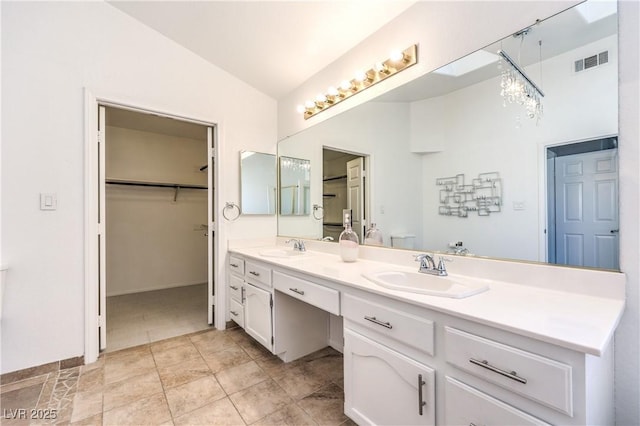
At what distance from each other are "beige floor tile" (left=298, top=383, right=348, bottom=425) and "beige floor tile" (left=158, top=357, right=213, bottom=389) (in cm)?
75

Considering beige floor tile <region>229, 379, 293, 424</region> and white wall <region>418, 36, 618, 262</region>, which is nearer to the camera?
white wall <region>418, 36, 618, 262</region>

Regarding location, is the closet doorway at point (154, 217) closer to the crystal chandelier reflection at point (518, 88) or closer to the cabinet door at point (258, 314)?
the cabinet door at point (258, 314)

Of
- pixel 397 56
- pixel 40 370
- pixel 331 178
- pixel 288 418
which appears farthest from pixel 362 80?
pixel 40 370

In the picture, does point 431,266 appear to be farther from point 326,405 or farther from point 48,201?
point 48,201

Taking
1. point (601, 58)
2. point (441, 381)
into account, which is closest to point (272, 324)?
point (441, 381)

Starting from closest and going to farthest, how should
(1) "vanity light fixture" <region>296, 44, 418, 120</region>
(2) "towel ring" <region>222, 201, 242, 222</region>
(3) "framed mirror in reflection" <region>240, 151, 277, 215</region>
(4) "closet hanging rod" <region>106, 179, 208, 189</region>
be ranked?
(1) "vanity light fixture" <region>296, 44, 418, 120</region>
(2) "towel ring" <region>222, 201, 242, 222</region>
(3) "framed mirror in reflection" <region>240, 151, 277, 215</region>
(4) "closet hanging rod" <region>106, 179, 208, 189</region>

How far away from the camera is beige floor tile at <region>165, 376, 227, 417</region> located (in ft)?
5.15

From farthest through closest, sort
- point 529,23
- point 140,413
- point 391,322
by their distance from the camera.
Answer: point 140,413
point 529,23
point 391,322

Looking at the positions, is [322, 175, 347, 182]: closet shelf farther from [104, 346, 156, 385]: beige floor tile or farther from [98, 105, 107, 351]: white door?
[104, 346, 156, 385]: beige floor tile

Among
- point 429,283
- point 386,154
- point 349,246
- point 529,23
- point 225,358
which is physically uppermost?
point 529,23

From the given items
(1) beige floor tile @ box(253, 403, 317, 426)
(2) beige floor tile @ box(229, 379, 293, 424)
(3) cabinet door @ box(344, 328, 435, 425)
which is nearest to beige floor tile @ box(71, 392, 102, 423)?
(2) beige floor tile @ box(229, 379, 293, 424)

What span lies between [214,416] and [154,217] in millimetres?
3387

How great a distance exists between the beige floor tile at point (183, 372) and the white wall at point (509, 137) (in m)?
1.76

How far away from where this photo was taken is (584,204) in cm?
111
